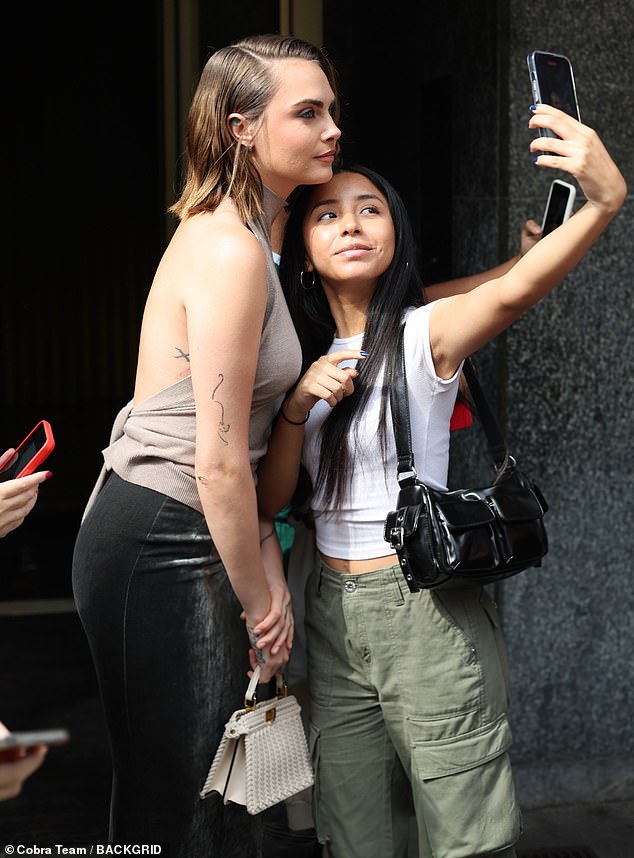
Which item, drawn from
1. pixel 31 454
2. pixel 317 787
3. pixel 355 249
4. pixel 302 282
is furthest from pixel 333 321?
pixel 317 787

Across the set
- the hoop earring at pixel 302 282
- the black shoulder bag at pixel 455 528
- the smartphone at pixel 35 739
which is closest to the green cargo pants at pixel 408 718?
the black shoulder bag at pixel 455 528

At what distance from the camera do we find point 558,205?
234 centimetres

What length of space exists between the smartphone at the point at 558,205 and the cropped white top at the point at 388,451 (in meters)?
0.33

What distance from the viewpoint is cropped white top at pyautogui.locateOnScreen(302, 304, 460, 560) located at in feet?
7.54

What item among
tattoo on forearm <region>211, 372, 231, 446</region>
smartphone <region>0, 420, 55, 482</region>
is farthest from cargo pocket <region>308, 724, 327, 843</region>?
smartphone <region>0, 420, 55, 482</region>

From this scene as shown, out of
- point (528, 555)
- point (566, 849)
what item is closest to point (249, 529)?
point (528, 555)

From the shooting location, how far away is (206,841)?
7.34 feet

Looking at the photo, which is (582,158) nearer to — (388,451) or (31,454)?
(388,451)

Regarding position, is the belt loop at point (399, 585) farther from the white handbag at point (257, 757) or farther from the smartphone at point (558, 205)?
the smartphone at point (558, 205)

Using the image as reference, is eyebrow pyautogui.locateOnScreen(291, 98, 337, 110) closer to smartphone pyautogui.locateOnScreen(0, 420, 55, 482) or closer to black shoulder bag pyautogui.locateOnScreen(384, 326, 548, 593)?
black shoulder bag pyautogui.locateOnScreen(384, 326, 548, 593)

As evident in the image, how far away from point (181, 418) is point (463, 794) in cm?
99

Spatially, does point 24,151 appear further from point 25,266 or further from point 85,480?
point 85,480

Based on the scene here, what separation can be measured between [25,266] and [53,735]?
9877mm

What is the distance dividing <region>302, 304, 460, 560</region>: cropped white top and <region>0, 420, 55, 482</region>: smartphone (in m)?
0.63
